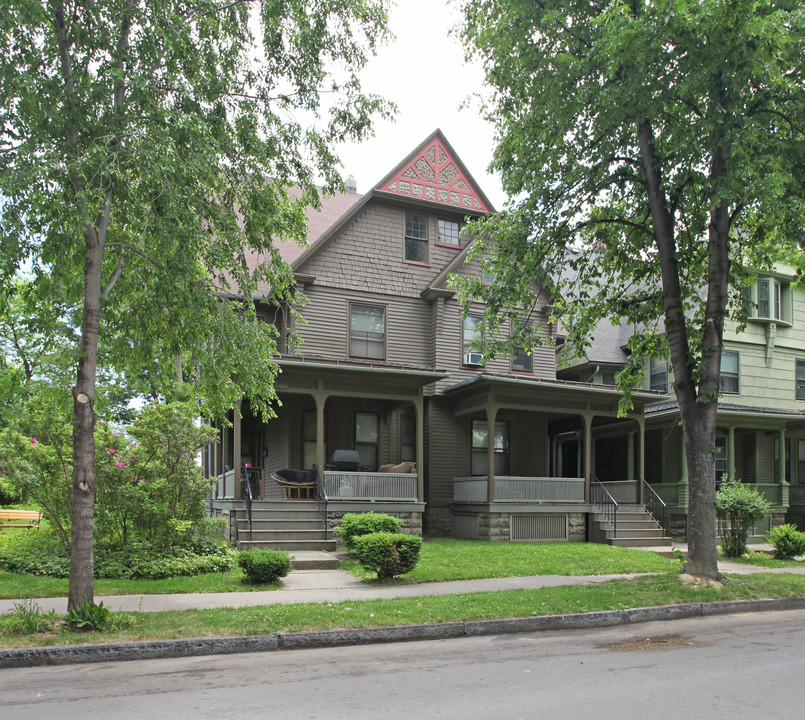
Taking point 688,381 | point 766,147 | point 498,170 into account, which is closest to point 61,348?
point 498,170

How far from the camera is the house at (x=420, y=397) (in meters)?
19.0

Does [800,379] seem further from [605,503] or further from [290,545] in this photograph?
[290,545]

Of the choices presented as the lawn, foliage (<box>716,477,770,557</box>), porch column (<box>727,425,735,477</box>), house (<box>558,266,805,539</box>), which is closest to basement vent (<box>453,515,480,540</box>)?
the lawn

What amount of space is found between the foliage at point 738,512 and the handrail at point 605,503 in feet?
11.2

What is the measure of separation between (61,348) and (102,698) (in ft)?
20.5

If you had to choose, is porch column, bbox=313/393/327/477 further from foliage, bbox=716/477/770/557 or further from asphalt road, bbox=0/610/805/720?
asphalt road, bbox=0/610/805/720

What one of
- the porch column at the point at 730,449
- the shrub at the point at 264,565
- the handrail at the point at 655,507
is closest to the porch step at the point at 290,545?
the shrub at the point at 264,565

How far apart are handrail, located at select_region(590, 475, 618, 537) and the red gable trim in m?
9.71

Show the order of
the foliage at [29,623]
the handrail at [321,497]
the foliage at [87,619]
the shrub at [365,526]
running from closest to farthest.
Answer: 1. the foliage at [29,623]
2. the foliage at [87,619]
3. the shrub at [365,526]
4. the handrail at [321,497]

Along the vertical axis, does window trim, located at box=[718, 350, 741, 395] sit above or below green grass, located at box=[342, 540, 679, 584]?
above

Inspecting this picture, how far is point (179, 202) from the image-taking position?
29.0ft

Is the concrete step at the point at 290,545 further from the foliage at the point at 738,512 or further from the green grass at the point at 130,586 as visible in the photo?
the foliage at the point at 738,512

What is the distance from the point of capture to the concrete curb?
23.2 ft

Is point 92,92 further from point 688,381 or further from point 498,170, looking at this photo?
point 688,381
